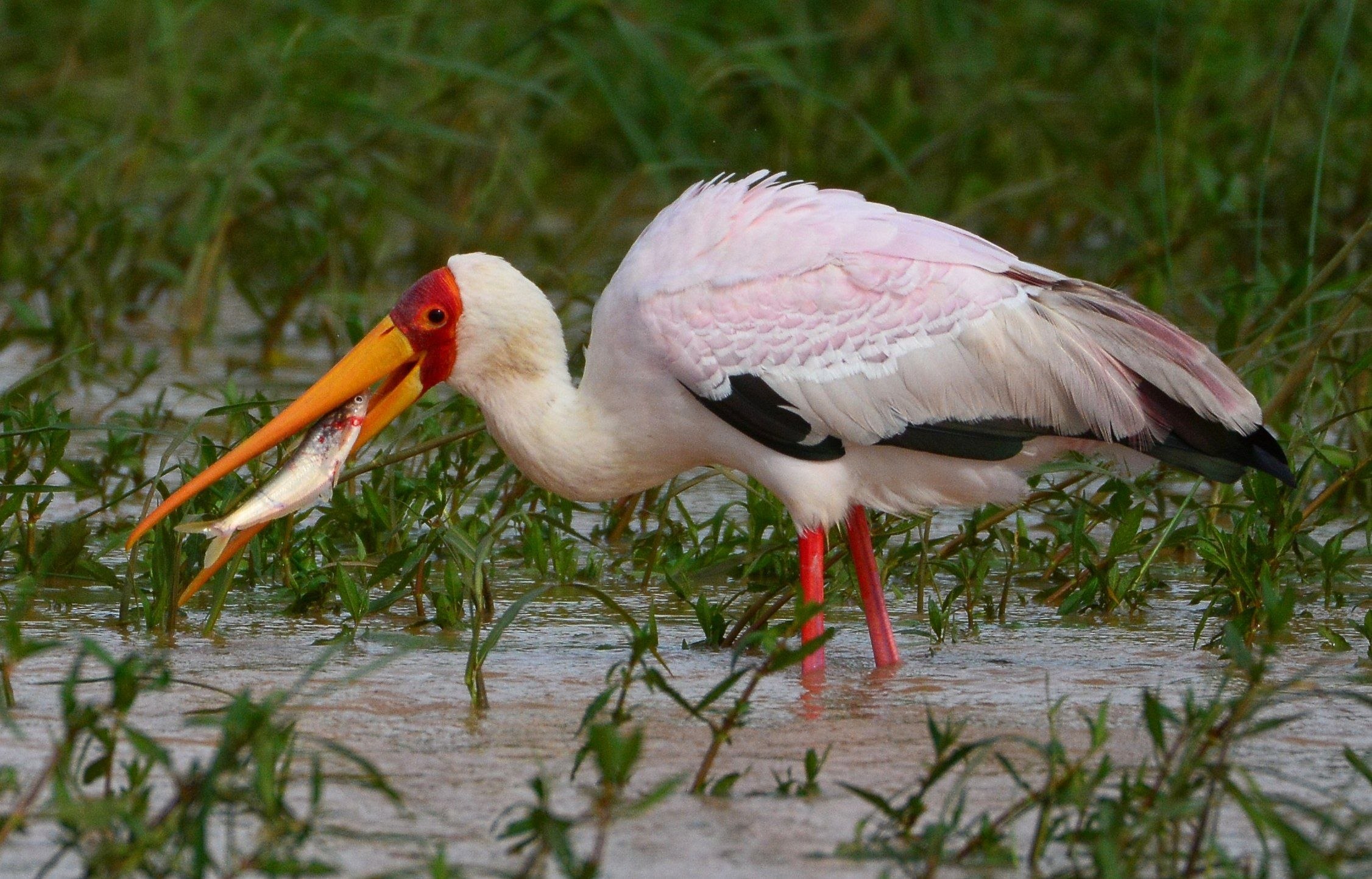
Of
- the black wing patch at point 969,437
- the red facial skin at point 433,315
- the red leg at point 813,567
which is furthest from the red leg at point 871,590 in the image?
the red facial skin at point 433,315

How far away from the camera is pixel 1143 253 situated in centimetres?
712

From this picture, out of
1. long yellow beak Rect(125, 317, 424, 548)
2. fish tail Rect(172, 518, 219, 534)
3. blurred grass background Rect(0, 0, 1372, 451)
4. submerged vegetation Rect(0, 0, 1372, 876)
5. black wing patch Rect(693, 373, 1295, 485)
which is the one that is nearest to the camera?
submerged vegetation Rect(0, 0, 1372, 876)

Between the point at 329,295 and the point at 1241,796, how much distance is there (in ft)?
15.7

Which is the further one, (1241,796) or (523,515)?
(523,515)

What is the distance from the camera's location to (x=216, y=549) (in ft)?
14.1

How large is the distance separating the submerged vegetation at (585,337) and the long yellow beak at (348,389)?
0.40ft

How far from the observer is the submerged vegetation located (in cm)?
303

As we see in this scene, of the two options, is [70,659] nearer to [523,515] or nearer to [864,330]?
[523,515]

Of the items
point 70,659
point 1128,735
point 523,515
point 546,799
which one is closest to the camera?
point 546,799

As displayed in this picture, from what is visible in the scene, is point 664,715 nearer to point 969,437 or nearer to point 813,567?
point 813,567

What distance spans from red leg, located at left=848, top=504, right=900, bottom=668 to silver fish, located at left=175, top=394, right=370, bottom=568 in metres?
1.05

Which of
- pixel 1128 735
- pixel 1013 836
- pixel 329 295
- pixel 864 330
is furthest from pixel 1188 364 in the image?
pixel 329 295

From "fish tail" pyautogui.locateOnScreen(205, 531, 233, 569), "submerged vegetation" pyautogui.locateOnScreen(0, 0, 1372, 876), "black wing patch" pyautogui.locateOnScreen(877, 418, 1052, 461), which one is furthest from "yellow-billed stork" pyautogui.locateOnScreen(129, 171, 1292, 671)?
"submerged vegetation" pyautogui.locateOnScreen(0, 0, 1372, 876)

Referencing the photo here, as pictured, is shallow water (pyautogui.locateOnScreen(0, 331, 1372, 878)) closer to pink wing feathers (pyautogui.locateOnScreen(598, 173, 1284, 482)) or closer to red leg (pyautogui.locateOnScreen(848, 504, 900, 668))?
red leg (pyautogui.locateOnScreen(848, 504, 900, 668))
